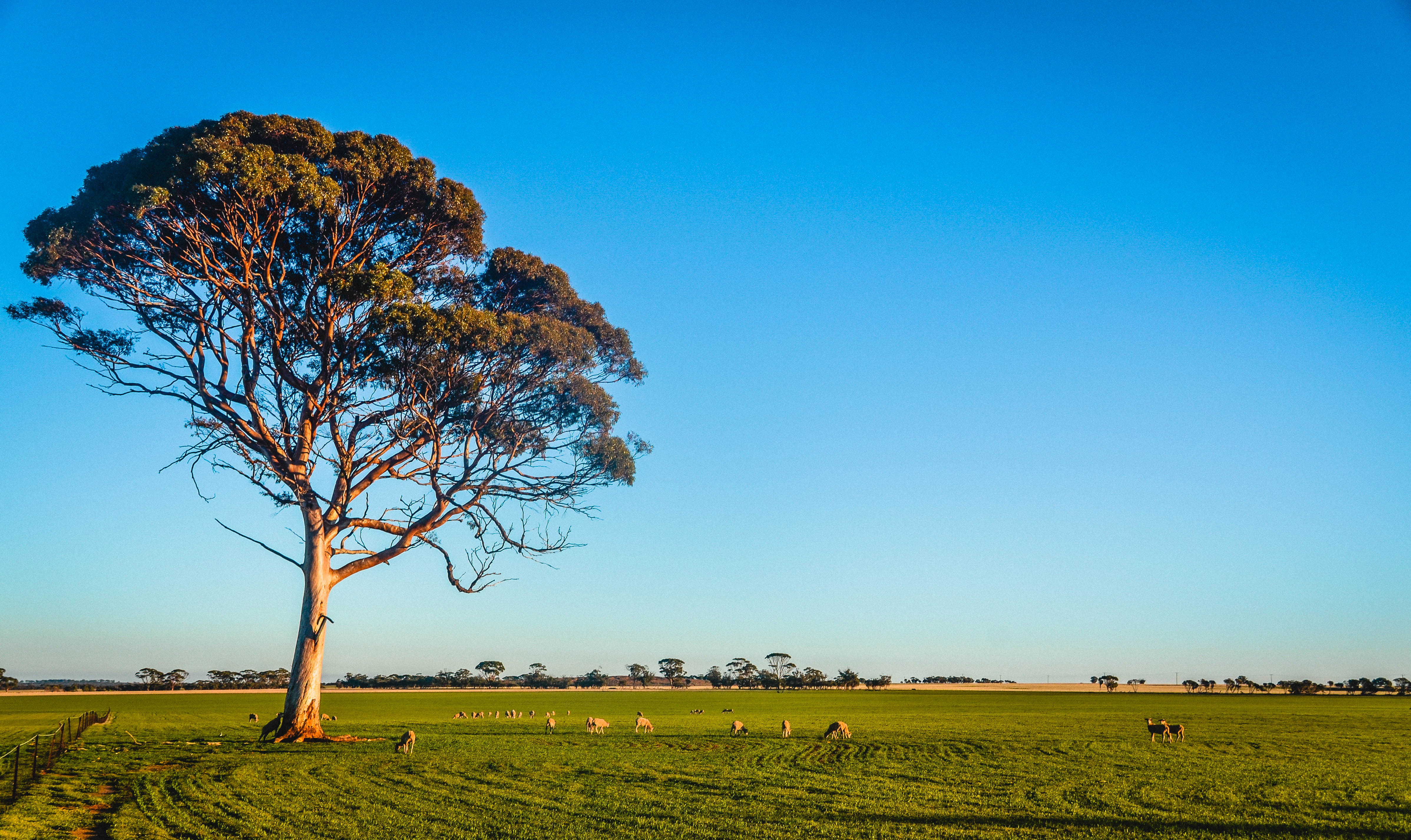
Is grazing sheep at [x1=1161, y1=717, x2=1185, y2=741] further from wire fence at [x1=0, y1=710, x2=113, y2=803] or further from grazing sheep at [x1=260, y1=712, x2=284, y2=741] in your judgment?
wire fence at [x1=0, y1=710, x2=113, y2=803]

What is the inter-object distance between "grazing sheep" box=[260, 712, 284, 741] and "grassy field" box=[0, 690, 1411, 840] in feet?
2.81

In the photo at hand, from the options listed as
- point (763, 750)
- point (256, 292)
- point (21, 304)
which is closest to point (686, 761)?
point (763, 750)

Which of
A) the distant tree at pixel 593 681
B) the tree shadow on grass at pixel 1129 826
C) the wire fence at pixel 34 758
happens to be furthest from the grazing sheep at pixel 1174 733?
the distant tree at pixel 593 681

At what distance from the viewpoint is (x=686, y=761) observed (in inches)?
934

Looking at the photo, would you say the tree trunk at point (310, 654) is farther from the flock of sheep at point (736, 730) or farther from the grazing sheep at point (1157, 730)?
the grazing sheep at point (1157, 730)

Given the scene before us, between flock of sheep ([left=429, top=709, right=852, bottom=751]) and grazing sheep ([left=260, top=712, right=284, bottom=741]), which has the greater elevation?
grazing sheep ([left=260, top=712, right=284, bottom=741])

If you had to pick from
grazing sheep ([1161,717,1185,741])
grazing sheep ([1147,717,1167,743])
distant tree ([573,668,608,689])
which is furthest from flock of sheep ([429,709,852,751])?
distant tree ([573,668,608,689])

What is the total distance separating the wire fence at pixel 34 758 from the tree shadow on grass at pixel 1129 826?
1394cm

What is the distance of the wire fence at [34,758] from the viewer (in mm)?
15586

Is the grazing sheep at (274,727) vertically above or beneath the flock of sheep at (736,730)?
above

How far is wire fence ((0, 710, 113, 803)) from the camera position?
51.1ft

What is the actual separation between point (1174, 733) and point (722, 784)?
24749 mm

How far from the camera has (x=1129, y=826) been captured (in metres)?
14.2

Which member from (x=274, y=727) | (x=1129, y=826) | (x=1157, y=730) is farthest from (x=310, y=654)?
(x=1157, y=730)
